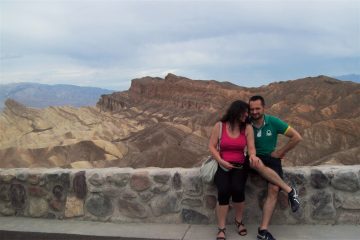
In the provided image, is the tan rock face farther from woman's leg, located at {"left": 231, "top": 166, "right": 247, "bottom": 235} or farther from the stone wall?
woman's leg, located at {"left": 231, "top": 166, "right": 247, "bottom": 235}

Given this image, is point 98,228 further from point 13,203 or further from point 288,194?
point 288,194

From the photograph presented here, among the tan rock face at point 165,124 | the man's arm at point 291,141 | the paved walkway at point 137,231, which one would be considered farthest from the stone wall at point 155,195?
the tan rock face at point 165,124

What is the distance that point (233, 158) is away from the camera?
4367 millimetres

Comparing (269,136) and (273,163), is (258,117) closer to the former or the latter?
(269,136)

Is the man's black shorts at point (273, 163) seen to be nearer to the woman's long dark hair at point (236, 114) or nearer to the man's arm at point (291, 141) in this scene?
the man's arm at point (291, 141)

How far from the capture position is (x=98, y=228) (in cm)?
474

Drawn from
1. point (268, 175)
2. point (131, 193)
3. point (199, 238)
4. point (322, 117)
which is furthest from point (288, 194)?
point (322, 117)

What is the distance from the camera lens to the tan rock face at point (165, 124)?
23.9 m

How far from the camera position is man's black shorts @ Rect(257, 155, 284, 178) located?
440 cm

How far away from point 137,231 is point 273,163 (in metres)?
1.39

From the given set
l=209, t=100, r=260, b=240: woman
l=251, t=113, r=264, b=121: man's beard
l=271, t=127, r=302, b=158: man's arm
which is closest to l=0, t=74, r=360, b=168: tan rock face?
l=271, t=127, r=302, b=158: man's arm

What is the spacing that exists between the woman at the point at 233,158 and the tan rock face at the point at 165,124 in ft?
52.3

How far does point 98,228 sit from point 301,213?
190 cm

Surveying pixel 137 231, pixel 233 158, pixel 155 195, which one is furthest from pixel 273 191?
pixel 137 231
